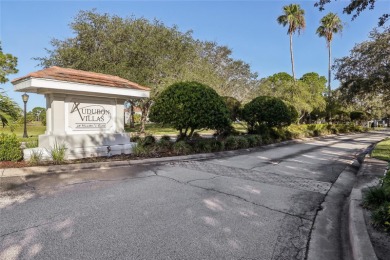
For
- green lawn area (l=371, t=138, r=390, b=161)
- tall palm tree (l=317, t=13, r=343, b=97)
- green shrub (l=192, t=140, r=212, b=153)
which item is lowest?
green lawn area (l=371, t=138, r=390, b=161)

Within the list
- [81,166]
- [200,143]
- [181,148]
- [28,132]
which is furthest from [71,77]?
[28,132]

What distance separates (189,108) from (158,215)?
21.2ft

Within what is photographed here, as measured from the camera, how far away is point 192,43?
23.7m

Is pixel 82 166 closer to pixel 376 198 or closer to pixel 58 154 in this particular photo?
pixel 58 154

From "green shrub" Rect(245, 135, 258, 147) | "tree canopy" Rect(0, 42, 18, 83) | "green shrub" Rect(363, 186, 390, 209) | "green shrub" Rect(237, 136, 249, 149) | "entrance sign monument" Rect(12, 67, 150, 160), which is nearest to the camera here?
"green shrub" Rect(363, 186, 390, 209)

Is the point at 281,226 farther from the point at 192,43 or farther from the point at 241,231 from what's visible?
the point at 192,43

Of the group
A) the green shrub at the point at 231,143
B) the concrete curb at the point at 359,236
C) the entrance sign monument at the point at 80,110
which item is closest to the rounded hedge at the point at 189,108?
the entrance sign monument at the point at 80,110

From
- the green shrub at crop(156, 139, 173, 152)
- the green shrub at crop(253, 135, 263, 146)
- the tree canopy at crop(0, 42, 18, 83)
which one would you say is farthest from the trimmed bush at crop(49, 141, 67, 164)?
the tree canopy at crop(0, 42, 18, 83)

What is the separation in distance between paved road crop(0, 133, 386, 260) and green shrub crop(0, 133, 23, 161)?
1.69 meters

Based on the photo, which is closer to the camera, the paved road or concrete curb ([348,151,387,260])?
concrete curb ([348,151,387,260])

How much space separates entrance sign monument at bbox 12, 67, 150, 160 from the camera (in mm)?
7922

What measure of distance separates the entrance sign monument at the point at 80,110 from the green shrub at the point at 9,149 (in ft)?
0.78

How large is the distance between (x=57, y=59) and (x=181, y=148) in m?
16.1

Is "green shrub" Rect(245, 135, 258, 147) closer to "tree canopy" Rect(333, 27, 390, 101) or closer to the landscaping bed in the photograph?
the landscaping bed
